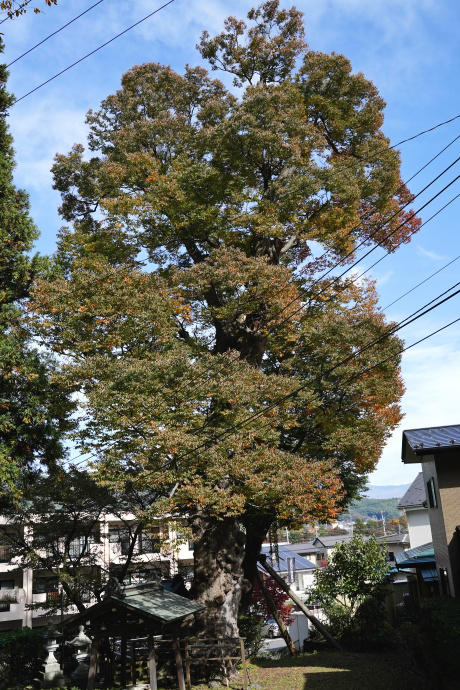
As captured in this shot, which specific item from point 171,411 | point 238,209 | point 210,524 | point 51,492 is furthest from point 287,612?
point 238,209

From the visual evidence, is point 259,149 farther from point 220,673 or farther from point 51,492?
point 220,673

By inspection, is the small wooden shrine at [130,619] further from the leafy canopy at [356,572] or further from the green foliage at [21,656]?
the leafy canopy at [356,572]

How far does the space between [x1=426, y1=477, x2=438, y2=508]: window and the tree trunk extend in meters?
6.49

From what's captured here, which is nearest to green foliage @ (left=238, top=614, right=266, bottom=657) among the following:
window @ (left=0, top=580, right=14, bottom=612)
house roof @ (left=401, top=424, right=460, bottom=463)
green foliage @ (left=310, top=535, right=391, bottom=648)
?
green foliage @ (left=310, top=535, right=391, bottom=648)

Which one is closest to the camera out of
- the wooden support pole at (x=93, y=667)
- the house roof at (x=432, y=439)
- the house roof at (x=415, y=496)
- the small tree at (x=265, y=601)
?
the wooden support pole at (x=93, y=667)

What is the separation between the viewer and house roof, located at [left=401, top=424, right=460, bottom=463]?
52.1ft

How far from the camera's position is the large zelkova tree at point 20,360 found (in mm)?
16031

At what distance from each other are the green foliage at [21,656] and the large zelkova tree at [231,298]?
6.57m

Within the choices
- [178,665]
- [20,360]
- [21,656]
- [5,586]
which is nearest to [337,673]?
[178,665]

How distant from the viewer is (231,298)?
1991cm

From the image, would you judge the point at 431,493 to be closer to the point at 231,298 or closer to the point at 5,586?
the point at 231,298

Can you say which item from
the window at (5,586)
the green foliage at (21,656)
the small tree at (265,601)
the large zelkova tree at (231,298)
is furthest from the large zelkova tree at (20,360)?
the window at (5,586)

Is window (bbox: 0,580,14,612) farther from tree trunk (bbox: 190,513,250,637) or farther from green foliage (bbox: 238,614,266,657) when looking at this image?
tree trunk (bbox: 190,513,250,637)

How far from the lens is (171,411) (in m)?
16.1
